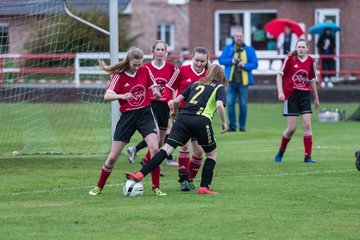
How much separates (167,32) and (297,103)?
37.2m

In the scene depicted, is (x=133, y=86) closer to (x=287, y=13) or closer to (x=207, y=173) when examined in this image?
(x=207, y=173)

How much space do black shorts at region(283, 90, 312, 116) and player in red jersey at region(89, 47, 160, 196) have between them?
4229mm

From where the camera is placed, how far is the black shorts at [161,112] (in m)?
14.9

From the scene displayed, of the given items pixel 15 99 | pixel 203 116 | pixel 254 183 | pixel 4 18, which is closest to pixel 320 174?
pixel 254 183

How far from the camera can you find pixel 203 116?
12055 millimetres

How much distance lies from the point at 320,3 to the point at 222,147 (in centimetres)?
2014

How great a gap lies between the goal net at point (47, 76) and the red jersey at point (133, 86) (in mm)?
5096

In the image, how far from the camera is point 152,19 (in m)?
51.8

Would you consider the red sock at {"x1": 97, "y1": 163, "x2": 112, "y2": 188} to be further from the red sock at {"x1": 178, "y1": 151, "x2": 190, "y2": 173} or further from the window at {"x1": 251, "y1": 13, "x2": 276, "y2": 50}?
the window at {"x1": 251, "y1": 13, "x2": 276, "y2": 50}

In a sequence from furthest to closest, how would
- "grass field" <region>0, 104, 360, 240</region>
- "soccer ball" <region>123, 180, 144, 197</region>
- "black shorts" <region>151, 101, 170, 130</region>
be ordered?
"black shorts" <region>151, 101, 170, 130</region>
"soccer ball" <region>123, 180, 144, 197</region>
"grass field" <region>0, 104, 360, 240</region>

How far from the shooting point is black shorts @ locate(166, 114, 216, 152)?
12.0 metres

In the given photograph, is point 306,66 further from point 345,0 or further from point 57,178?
point 345,0

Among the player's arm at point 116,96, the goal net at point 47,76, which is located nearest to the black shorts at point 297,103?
the goal net at point 47,76

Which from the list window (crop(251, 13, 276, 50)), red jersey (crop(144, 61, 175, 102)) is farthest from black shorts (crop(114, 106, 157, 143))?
window (crop(251, 13, 276, 50))
